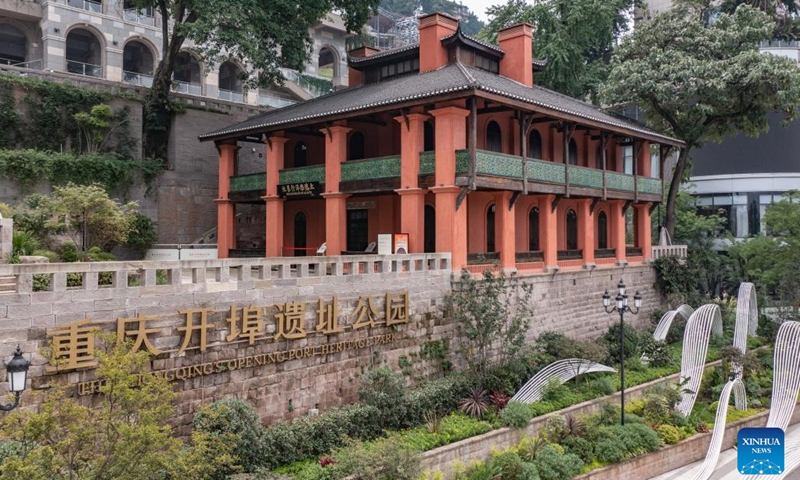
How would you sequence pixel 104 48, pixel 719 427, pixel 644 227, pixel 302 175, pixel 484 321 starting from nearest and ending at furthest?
pixel 484 321
pixel 719 427
pixel 302 175
pixel 644 227
pixel 104 48

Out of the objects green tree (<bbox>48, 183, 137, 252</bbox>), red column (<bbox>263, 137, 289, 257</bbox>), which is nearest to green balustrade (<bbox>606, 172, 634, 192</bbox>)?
red column (<bbox>263, 137, 289, 257</bbox>)

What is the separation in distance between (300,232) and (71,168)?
9.16m

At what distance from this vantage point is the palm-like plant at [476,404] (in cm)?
1703

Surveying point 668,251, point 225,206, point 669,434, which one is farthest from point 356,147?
point 668,251

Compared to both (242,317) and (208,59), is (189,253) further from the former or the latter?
(242,317)

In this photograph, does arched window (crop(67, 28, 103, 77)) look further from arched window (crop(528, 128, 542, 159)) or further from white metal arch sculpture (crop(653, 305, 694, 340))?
white metal arch sculpture (crop(653, 305, 694, 340))

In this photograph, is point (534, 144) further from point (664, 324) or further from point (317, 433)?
point (317, 433)

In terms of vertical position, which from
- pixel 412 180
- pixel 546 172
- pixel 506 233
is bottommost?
pixel 506 233

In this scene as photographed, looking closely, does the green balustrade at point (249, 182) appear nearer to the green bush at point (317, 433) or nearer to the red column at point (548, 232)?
the red column at point (548, 232)

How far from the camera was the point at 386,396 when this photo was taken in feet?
51.0

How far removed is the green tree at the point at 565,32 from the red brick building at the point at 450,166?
21.9 ft

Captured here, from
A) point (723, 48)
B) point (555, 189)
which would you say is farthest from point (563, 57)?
point (555, 189)

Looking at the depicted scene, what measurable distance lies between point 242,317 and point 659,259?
70.1 ft

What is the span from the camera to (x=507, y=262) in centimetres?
2038
